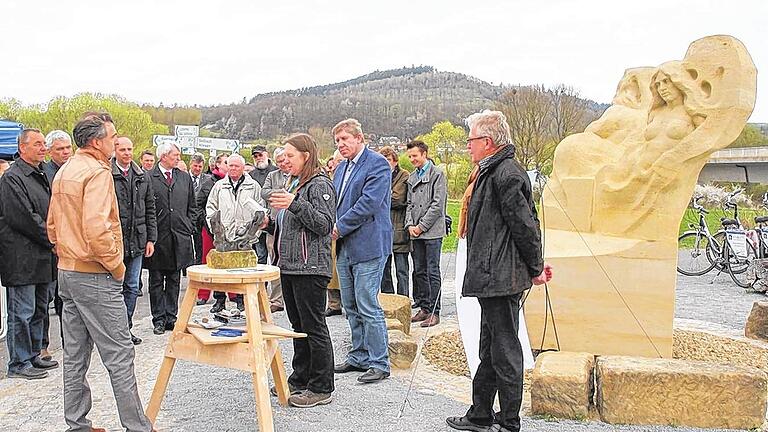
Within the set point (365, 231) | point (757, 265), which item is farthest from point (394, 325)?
point (757, 265)

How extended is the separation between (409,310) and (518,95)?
2229 centimetres

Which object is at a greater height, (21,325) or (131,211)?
(131,211)

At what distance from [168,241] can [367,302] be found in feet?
9.67

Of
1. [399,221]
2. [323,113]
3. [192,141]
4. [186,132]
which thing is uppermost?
[323,113]

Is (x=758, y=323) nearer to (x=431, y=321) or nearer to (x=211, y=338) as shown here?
(x=431, y=321)

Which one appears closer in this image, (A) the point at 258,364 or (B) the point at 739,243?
(A) the point at 258,364

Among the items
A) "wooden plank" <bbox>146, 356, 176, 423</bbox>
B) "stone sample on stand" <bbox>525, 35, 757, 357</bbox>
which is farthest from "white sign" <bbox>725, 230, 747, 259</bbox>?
"wooden plank" <bbox>146, 356, 176, 423</bbox>

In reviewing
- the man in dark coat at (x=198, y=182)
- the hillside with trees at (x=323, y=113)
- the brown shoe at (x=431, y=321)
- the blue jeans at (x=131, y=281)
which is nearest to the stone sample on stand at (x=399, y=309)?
the brown shoe at (x=431, y=321)

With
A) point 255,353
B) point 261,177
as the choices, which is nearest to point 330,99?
point 261,177

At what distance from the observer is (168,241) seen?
7379 millimetres

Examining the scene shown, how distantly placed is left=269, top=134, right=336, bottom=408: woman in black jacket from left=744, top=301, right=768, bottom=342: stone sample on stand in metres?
4.98

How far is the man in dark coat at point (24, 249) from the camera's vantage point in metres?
5.63

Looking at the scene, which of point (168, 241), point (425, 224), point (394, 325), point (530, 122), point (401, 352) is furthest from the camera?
point (530, 122)

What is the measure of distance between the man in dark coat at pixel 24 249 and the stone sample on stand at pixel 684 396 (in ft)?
14.3
